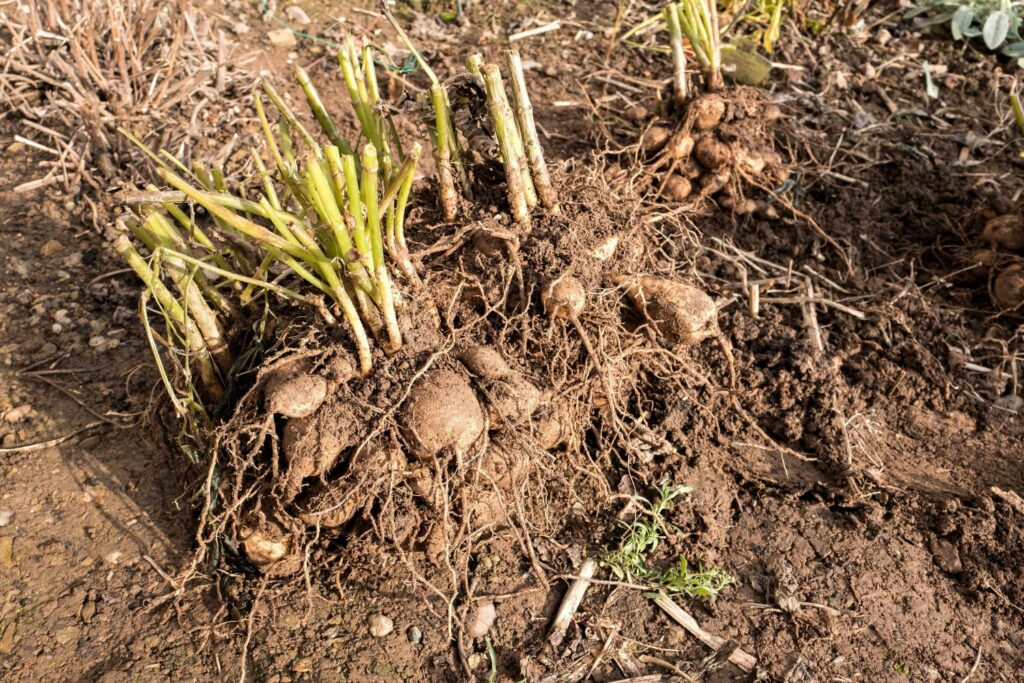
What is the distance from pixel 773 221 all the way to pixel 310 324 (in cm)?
168

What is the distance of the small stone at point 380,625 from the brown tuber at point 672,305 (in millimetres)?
945

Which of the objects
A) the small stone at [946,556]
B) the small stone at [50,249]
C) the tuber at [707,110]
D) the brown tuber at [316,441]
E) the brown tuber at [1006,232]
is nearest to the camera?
the brown tuber at [316,441]

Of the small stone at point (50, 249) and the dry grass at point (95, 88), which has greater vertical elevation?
the dry grass at point (95, 88)

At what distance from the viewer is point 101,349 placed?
6.91ft

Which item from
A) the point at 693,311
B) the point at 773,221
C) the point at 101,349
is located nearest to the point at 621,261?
the point at 693,311

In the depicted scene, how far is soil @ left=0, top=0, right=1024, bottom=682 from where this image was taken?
171 cm

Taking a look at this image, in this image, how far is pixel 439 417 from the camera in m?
1.65


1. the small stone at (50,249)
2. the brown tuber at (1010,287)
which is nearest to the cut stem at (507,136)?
the small stone at (50,249)

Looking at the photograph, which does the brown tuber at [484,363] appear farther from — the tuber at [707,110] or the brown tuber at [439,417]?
the tuber at [707,110]

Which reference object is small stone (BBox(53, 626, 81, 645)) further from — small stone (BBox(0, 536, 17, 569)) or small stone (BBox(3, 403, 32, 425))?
small stone (BBox(3, 403, 32, 425))

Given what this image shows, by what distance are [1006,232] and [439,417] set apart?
1.97m

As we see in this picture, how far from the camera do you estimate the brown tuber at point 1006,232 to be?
2.44 metres

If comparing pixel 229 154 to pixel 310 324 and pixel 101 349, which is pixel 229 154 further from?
pixel 310 324

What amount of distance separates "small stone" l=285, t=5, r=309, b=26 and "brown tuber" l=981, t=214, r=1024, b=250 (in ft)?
8.67
